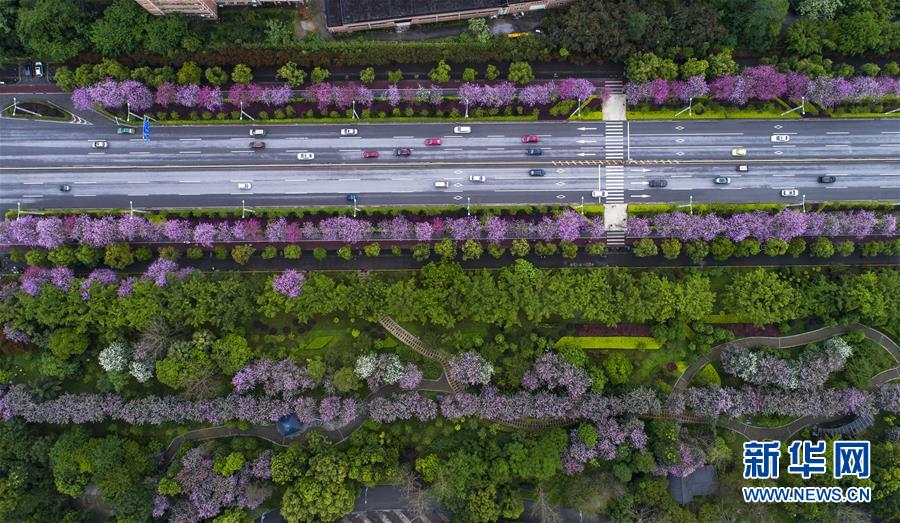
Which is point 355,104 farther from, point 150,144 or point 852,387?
point 852,387

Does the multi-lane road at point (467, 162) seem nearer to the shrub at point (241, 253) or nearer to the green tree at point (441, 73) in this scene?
the green tree at point (441, 73)

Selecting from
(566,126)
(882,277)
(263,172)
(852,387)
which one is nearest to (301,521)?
(263,172)

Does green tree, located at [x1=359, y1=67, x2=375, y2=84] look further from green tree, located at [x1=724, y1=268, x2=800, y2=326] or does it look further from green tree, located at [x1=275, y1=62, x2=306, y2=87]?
green tree, located at [x1=724, y1=268, x2=800, y2=326]

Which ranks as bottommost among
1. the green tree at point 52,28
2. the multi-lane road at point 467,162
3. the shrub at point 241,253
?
the shrub at point 241,253

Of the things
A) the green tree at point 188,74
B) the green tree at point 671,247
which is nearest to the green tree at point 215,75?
the green tree at point 188,74

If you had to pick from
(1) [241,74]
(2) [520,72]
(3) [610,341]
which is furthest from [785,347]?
(1) [241,74]

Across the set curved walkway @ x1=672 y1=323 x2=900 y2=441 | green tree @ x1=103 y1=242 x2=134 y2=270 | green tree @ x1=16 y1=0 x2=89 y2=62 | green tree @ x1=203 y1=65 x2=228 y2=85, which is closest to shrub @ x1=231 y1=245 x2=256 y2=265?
green tree @ x1=103 y1=242 x2=134 y2=270
